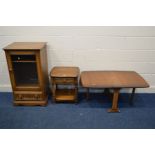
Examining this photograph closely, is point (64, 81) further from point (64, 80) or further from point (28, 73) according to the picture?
point (28, 73)

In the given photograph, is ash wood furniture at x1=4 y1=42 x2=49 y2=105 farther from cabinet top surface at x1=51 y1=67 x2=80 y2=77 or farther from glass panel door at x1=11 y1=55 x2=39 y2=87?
cabinet top surface at x1=51 y1=67 x2=80 y2=77

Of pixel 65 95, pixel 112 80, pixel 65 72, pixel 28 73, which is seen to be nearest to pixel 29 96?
pixel 28 73

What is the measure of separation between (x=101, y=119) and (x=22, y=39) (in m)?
1.81

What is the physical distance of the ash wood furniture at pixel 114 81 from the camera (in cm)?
232

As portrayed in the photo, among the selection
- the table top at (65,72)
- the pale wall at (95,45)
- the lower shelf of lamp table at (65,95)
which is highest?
the pale wall at (95,45)

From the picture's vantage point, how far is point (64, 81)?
2.57 meters

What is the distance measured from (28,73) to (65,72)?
0.63 m

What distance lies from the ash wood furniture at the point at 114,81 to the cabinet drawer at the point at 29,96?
2.41ft

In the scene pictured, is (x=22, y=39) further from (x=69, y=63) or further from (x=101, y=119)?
(x=101, y=119)

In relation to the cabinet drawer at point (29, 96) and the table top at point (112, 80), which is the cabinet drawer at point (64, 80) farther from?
the cabinet drawer at point (29, 96)

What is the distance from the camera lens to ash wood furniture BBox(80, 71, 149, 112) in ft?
7.62

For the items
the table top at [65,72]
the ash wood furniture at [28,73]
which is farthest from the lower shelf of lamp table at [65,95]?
the table top at [65,72]

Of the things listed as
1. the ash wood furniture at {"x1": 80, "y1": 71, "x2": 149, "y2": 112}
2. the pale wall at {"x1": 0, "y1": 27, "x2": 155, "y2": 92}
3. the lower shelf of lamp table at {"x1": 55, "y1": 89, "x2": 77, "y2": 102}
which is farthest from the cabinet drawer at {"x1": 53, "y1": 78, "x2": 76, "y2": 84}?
the pale wall at {"x1": 0, "y1": 27, "x2": 155, "y2": 92}

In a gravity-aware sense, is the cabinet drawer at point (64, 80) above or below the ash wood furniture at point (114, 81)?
below
